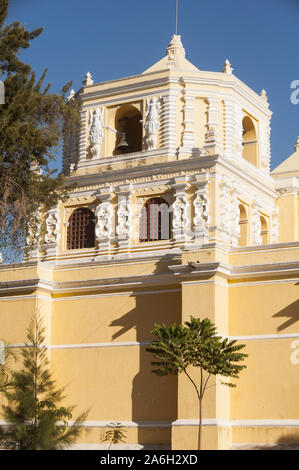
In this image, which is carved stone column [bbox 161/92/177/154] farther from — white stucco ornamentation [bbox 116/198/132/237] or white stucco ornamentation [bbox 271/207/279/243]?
white stucco ornamentation [bbox 271/207/279/243]

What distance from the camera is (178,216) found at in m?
27.2

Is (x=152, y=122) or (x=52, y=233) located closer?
(x=152, y=122)

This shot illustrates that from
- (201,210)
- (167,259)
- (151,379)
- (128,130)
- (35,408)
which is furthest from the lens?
(128,130)

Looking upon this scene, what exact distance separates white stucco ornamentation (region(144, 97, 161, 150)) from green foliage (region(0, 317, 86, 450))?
706cm

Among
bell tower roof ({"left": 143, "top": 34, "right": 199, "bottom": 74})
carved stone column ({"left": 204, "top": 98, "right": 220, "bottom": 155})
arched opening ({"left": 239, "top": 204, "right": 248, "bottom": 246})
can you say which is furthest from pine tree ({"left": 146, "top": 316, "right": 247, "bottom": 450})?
bell tower roof ({"left": 143, "top": 34, "right": 199, "bottom": 74})

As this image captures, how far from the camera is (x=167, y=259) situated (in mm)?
24469

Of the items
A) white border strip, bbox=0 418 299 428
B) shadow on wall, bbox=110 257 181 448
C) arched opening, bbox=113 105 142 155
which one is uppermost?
arched opening, bbox=113 105 142 155

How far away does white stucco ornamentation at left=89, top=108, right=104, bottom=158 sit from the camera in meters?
29.5

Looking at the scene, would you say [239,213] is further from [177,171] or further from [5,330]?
[5,330]

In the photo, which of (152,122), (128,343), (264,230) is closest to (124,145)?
(152,122)

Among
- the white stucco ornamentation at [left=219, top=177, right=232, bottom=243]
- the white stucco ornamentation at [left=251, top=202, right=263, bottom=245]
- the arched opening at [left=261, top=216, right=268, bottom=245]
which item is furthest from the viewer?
the arched opening at [left=261, top=216, right=268, bottom=245]

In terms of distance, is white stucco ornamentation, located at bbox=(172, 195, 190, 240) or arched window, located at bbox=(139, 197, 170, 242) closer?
white stucco ornamentation, located at bbox=(172, 195, 190, 240)

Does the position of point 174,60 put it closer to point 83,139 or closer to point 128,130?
point 128,130

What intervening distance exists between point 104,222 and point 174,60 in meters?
6.18
